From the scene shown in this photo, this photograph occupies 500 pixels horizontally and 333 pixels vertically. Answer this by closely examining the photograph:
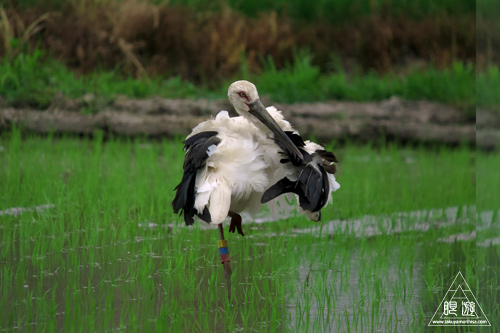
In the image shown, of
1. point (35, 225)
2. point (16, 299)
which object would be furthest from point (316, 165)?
point (35, 225)

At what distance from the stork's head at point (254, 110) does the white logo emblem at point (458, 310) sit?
1.00 m

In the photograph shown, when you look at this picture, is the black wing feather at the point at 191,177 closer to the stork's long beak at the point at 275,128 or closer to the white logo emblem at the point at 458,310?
the stork's long beak at the point at 275,128

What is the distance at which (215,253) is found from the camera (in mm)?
4824

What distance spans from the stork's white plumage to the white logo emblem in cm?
74

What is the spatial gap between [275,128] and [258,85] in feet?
19.9

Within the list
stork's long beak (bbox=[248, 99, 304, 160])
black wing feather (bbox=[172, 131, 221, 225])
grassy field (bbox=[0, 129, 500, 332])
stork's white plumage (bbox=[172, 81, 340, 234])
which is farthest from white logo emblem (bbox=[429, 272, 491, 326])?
black wing feather (bbox=[172, 131, 221, 225])

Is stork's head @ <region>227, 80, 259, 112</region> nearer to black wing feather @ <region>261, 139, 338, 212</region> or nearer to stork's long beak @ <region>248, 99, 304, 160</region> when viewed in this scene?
stork's long beak @ <region>248, 99, 304, 160</region>

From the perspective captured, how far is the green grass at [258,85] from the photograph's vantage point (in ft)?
29.4

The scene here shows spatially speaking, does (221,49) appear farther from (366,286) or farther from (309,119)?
(366,286)

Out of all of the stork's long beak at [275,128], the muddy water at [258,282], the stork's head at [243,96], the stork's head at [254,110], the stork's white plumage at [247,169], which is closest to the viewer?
the muddy water at [258,282]

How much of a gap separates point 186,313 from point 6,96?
574 cm

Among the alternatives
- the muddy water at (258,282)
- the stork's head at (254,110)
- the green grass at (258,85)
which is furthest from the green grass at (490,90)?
the green grass at (258,85)

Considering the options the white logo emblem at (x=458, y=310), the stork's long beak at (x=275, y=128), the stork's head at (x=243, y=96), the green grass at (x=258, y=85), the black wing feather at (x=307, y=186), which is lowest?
the white logo emblem at (x=458, y=310)

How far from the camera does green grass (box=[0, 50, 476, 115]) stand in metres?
8.96
